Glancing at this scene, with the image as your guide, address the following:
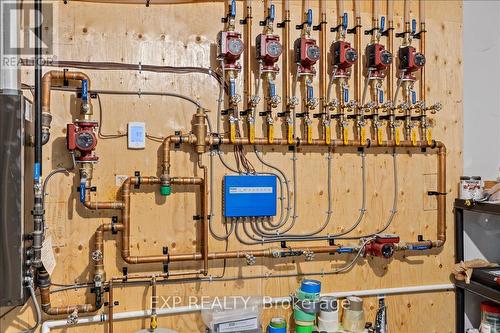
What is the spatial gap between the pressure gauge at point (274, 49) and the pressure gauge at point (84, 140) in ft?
3.73

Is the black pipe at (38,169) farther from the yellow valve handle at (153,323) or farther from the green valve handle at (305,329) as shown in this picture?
the green valve handle at (305,329)

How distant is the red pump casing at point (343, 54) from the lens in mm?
2703

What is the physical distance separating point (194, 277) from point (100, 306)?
0.55m

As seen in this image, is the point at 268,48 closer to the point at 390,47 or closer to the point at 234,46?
the point at 234,46


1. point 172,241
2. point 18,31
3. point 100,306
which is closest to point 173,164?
point 172,241

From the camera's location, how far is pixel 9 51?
7.09 ft

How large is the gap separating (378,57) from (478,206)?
45.9 inches

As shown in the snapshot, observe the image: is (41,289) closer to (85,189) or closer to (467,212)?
(85,189)

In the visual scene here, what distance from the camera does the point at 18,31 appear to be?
2.20 m

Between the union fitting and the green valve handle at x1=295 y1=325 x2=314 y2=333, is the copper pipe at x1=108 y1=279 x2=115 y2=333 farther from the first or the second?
the green valve handle at x1=295 y1=325 x2=314 y2=333

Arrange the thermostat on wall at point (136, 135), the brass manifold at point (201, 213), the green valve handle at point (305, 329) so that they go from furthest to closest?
the green valve handle at point (305, 329) → the thermostat on wall at point (136, 135) → the brass manifold at point (201, 213)

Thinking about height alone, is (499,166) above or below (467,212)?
above

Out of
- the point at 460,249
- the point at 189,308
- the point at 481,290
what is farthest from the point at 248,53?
the point at 481,290

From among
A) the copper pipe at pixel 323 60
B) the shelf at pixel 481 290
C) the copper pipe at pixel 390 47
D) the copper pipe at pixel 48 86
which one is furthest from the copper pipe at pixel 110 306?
the shelf at pixel 481 290
